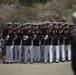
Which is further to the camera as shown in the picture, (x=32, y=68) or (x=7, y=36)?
(x=7, y=36)

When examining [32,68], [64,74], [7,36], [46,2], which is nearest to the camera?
[64,74]

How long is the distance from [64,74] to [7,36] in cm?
466

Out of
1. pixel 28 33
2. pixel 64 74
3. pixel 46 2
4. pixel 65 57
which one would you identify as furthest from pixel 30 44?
pixel 46 2

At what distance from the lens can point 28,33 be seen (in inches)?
699

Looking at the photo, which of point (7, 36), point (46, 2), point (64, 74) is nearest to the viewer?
point (64, 74)

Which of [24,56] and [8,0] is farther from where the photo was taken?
[8,0]

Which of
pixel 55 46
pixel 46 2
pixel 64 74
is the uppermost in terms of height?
pixel 46 2

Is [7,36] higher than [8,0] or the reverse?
the reverse

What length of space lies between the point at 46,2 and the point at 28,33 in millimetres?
13765

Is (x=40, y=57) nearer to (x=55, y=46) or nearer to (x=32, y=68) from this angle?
(x=55, y=46)

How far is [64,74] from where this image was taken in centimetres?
1364

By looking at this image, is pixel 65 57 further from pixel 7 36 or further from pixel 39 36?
pixel 7 36

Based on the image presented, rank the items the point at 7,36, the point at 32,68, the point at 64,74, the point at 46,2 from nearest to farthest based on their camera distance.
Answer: the point at 64,74 → the point at 32,68 → the point at 7,36 → the point at 46,2

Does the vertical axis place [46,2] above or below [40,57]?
above
